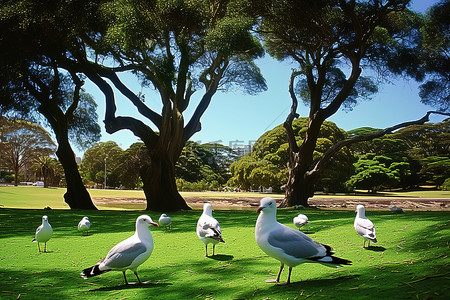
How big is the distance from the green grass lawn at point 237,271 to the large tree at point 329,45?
1080cm

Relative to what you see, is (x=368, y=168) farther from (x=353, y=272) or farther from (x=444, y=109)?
(x=353, y=272)

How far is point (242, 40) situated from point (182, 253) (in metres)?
9.98

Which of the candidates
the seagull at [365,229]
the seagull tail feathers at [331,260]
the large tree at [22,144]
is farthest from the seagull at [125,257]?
the large tree at [22,144]

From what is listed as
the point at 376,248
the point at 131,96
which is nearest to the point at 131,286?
the point at 376,248

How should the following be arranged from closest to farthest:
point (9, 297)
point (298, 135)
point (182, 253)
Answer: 1. point (9, 297)
2. point (182, 253)
3. point (298, 135)

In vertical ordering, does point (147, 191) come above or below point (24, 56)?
below

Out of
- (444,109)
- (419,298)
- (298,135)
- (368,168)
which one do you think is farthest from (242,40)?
(368,168)

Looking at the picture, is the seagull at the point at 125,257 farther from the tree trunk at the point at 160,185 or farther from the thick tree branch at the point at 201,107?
the thick tree branch at the point at 201,107

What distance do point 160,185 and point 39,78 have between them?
8033 mm

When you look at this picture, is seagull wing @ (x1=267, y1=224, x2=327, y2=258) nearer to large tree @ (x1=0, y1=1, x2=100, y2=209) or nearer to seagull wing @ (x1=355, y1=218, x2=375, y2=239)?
seagull wing @ (x1=355, y1=218, x2=375, y2=239)

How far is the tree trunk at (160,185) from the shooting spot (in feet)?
51.6

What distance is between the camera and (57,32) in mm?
14547

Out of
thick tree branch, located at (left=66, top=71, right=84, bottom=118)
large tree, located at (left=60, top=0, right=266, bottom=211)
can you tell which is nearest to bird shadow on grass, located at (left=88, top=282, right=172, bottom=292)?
large tree, located at (left=60, top=0, right=266, bottom=211)

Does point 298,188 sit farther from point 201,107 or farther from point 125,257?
point 125,257
